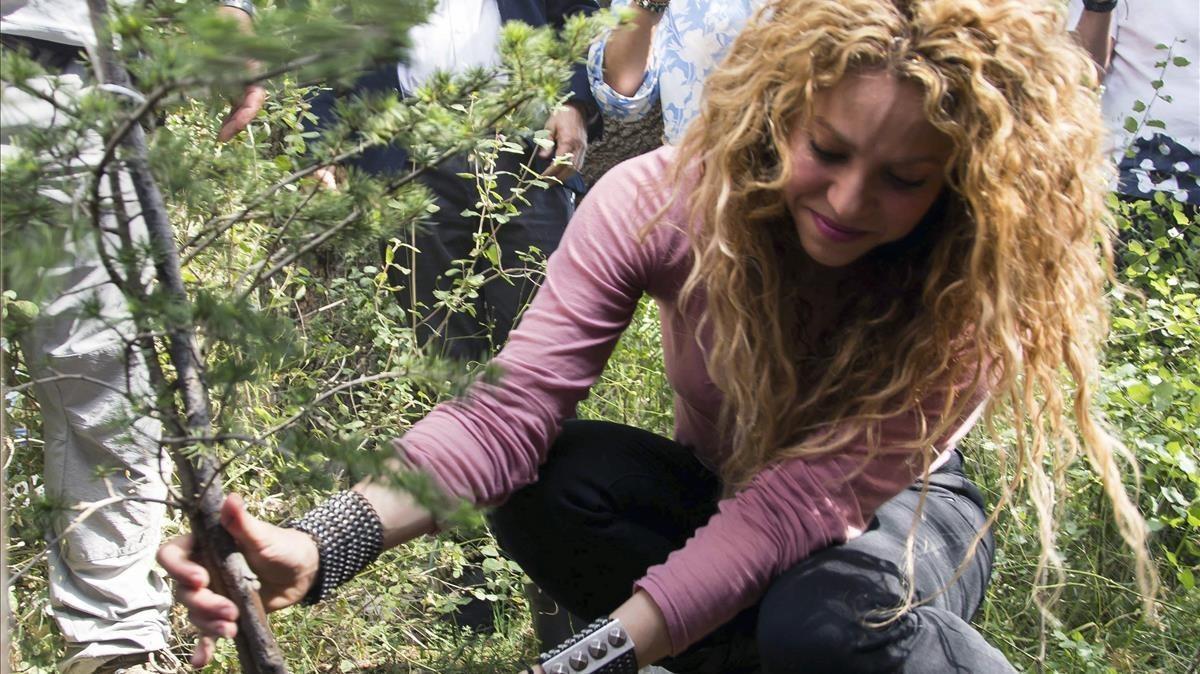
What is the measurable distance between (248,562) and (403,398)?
1182 millimetres

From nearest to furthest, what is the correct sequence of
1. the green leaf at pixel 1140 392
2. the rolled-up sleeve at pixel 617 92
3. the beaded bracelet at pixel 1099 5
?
the green leaf at pixel 1140 392, the rolled-up sleeve at pixel 617 92, the beaded bracelet at pixel 1099 5

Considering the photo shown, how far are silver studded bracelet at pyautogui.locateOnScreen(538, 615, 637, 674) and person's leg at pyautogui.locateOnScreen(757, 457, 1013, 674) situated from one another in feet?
0.69

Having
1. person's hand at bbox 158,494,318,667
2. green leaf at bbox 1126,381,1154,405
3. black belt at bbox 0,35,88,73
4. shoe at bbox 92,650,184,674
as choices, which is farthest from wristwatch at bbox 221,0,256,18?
green leaf at bbox 1126,381,1154,405

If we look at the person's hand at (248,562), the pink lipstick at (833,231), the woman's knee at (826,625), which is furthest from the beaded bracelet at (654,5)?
the person's hand at (248,562)

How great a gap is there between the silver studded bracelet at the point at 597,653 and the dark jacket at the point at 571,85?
1202 millimetres

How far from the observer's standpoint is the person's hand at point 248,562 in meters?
1.35

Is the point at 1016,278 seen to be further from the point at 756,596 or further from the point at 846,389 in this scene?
the point at 756,596

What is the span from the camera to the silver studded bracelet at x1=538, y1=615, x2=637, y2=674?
5.24 feet

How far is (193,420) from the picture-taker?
1301 mm

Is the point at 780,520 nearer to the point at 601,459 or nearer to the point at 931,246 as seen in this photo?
the point at 601,459

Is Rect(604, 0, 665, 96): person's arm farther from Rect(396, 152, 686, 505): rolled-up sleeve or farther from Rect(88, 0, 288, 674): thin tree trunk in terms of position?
Rect(88, 0, 288, 674): thin tree trunk

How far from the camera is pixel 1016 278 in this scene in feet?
5.47

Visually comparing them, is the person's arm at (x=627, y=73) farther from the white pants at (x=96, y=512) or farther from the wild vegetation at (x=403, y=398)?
the white pants at (x=96, y=512)

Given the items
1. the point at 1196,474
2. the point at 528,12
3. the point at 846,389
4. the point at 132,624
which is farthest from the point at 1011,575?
the point at 132,624
